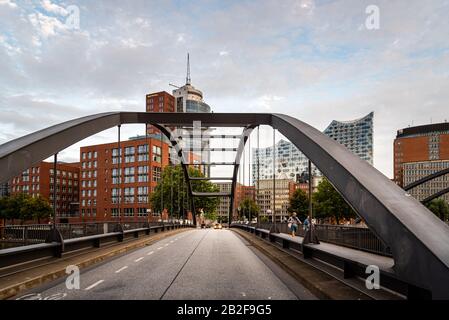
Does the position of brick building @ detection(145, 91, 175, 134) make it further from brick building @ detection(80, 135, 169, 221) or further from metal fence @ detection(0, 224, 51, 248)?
metal fence @ detection(0, 224, 51, 248)

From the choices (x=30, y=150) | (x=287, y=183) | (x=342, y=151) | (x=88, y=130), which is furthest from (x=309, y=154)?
(x=287, y=183)

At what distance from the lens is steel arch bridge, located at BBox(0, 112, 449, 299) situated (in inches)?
205

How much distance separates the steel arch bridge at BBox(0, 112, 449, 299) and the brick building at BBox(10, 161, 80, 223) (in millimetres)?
100693

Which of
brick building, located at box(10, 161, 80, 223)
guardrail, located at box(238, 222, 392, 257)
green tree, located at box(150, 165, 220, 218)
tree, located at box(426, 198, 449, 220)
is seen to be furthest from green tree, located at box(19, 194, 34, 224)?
tree, located at box(426, 198, 449, 220)

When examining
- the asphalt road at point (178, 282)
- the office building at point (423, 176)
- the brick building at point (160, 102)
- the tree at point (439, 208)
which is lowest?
the tree at point (439, 208)

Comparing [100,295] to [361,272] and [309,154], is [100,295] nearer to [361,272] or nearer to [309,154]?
[361,272]

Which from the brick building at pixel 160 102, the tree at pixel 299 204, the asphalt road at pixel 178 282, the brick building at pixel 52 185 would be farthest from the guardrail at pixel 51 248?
the brick building at pixel 160 102

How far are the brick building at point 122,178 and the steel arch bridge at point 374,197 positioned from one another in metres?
85.0

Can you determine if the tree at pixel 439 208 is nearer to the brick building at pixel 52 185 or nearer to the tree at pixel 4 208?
the brick building at pixel 52 185

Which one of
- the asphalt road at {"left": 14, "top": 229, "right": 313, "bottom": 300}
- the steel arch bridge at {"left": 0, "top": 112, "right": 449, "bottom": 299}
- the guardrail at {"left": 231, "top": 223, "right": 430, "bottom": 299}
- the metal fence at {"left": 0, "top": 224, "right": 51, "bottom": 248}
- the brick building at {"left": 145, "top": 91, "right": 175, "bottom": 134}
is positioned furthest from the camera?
the brick building at {"left": 145, "top": 91, "right": 175, "bottom": 134}

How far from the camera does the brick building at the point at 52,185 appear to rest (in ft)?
364

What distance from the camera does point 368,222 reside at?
6523 millimetres

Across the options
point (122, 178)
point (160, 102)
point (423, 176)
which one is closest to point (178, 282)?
point (122, 178)

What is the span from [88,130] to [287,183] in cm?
18867
